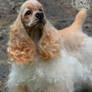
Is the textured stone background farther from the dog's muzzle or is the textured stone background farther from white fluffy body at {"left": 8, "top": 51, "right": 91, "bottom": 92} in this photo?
the dog's muzzle

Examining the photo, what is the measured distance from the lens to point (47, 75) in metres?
4.21

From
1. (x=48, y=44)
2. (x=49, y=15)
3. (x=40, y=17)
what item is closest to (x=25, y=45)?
(x=48, y=44)

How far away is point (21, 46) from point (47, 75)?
47 centimetres

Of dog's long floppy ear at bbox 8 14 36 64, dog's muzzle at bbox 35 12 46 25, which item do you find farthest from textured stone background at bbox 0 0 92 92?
dog's muzzle at bbox 35 12 46 25

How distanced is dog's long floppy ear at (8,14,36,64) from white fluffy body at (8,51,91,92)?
12cm

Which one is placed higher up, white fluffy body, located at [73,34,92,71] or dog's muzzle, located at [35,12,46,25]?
dog's muzzle, located at [35,12,46,25]

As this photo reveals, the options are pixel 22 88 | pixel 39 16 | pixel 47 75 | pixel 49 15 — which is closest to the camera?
pixel 39 16

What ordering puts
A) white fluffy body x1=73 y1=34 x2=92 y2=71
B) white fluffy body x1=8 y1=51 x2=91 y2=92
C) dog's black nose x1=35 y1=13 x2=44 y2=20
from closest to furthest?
dog's black nose x1=35 y1=13 x2=44 y2=20
white fluffy body x1=8 y1=51 x2=91 y2=92
white fluffy body x1=73 y1=34 x2=92 y2=71

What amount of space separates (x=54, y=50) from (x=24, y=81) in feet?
1.79

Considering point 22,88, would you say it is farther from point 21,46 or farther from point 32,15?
point 32,15

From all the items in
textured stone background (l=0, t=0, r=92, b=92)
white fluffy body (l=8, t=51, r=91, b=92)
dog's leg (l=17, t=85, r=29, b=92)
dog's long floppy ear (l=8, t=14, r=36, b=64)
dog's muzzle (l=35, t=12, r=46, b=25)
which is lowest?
textured stone background (l=0, t=0, r=92, b=92)

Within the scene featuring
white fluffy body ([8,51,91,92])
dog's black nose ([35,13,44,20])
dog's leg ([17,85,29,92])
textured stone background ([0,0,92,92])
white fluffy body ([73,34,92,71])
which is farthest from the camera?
A: textured stone background ([0,0,92,92])

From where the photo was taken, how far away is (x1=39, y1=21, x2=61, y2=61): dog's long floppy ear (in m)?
4.11

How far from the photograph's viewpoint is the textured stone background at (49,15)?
22.1 ft
